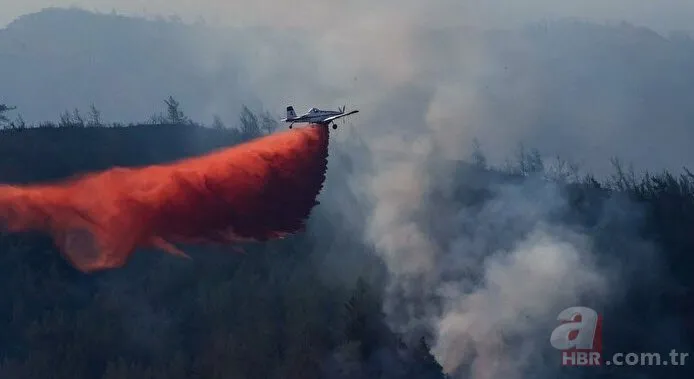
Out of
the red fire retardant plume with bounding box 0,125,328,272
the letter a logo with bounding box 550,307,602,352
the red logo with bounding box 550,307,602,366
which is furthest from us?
the letter a logo with bounding box 550,307,602,352

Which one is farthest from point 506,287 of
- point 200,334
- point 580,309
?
point 200,334

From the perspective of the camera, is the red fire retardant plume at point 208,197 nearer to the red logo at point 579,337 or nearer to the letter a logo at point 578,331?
the letter a logo at point 578,331

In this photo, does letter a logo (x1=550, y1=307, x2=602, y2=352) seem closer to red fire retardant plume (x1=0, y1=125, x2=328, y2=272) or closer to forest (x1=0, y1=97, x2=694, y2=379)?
forest (x1=0, y1=97, x2=694, y2=379)

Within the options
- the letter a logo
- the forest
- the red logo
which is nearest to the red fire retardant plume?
the forest

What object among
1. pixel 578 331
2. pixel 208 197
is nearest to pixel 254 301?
pixel 208 197

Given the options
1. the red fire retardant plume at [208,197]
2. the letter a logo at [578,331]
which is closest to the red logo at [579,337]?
the letter a logo at [578,331]

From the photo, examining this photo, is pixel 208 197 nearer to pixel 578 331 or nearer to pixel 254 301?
pixel 254 301
